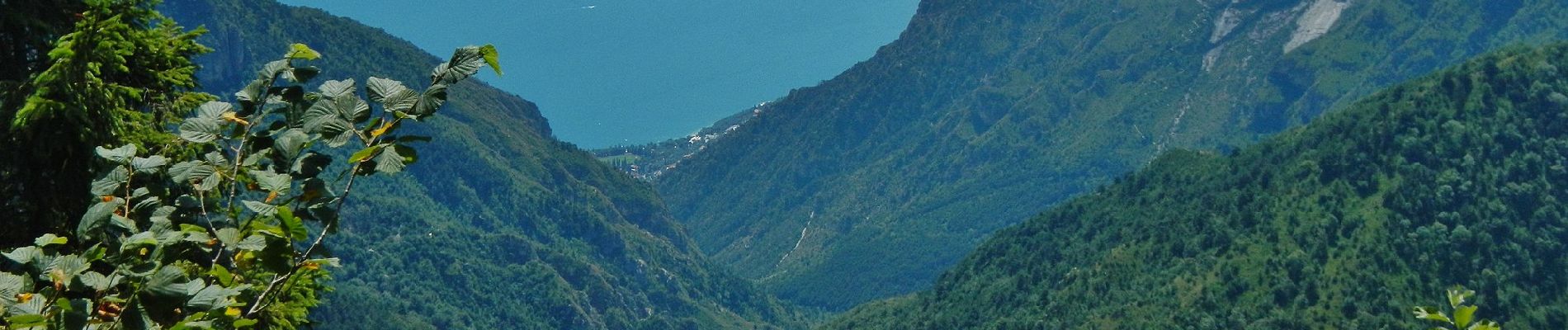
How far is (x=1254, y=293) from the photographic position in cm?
14138

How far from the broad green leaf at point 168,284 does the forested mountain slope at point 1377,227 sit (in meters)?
129

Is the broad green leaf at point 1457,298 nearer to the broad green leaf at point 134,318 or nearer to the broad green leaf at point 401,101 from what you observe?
the broad green leaf at point 401,101

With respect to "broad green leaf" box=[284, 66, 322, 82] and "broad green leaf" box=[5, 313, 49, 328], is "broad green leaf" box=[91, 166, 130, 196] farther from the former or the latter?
"broad green leaf" box=[5, 313, 49, 328]

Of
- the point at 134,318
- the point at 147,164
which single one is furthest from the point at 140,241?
the point at 147,164

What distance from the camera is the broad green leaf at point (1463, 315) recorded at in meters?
7.03

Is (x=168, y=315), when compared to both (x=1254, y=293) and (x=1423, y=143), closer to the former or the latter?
(x=1254, y=293)

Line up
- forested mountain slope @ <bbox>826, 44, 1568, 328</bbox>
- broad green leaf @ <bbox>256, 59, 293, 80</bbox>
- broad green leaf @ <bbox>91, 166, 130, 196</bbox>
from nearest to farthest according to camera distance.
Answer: broad green leaf @ <bbox>91, 166, 130, 196</bbox>
broad green leaf @ <bbox>256, 59, 293, 80</bbox>
forested mountain slope @ <bbox>826, 44, 1568, 328</bbox>

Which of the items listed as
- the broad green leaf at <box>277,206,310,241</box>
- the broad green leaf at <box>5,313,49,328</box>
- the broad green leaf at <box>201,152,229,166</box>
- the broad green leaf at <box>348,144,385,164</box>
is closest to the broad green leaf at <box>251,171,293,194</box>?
the broad green leaf at <box>277,206,310,241</box>

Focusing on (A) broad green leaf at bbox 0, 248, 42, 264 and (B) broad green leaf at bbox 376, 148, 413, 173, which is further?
(B) broad green leaf at bbox 376, 148, 413, 173

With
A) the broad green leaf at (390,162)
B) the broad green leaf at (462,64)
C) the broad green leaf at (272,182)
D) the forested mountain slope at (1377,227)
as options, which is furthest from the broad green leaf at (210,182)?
the forested mountain slope at (1377,227)

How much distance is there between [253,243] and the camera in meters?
6.78

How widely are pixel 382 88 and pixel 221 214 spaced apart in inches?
53.9

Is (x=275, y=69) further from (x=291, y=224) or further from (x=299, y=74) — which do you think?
(x=291, y=224)

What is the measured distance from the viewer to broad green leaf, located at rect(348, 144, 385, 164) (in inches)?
274
